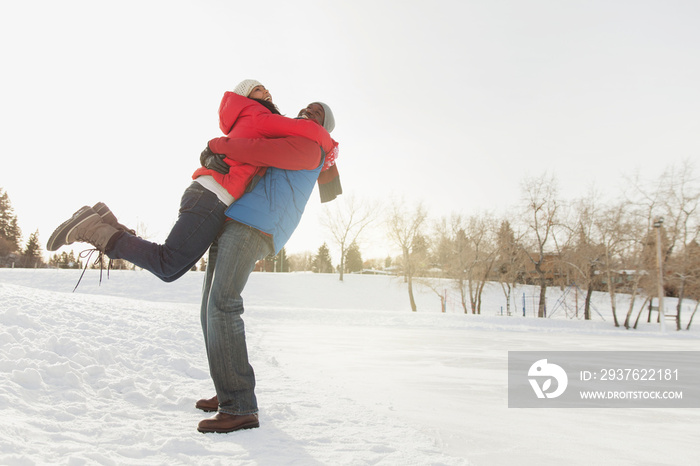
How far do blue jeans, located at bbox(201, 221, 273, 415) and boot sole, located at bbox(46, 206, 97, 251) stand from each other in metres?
0.67

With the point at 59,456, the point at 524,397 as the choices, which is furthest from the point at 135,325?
the point at 524,397

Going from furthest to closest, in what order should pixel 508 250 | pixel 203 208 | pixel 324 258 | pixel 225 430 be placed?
pixel 324 258, pixel 508 250, pixel 203 208, pixel 225 430

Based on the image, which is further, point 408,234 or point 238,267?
point 408,234

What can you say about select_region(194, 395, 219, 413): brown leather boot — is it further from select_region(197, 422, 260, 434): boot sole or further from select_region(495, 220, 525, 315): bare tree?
select_region(495, 220, 525, 315): bare tree

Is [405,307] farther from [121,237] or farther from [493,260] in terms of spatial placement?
[121,237]

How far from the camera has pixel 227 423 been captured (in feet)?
5.54

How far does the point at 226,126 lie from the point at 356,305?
2906 cm

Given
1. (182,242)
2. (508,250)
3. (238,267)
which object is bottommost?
(238,267)

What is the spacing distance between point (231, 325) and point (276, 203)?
618 millimetres

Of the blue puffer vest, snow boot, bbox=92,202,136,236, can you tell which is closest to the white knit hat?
the blue puffer vest

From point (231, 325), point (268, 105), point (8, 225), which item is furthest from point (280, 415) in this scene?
point (8, 225)

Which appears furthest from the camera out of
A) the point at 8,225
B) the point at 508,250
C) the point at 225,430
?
the point at 8,225

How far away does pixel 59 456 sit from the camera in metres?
1.27

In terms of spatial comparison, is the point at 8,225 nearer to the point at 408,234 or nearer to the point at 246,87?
the point at 408,234
